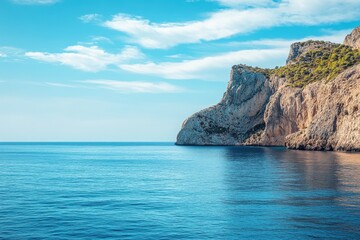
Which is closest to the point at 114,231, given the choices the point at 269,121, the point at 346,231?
the point at 346,231

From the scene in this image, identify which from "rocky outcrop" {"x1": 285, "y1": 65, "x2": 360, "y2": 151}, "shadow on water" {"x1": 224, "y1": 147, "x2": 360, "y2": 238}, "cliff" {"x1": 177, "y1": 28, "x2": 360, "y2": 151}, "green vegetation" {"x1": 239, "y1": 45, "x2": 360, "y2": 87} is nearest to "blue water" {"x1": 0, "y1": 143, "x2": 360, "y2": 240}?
"shadow on water" {"x1": 224, "y1": 147, "x2": 360, "y2": 238}

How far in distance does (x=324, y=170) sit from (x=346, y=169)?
3.81 m

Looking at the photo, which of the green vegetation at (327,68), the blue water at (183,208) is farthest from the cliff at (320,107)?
the blue water at (183,208)

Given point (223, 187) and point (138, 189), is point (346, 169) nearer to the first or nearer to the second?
point (223, 187)

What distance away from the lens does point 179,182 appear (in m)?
62.0

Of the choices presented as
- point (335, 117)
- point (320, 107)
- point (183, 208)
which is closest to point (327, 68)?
point (320, 107)

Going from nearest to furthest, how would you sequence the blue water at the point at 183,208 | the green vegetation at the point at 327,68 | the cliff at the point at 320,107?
1. the blue water at the point at 183,208
2. the cliff at the point at 320,107
3. the green vegetation at the point at 327,68

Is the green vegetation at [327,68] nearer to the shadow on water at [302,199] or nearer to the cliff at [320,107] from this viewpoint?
the cliff at [320,107]

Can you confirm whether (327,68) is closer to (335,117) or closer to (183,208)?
(335,117)

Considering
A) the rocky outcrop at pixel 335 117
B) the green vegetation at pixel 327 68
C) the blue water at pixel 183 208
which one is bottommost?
the blue water at pixel 183 208

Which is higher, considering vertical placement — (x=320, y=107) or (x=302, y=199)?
(x=320, y=107)

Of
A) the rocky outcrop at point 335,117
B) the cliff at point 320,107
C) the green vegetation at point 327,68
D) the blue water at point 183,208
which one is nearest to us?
the blue water at point 183,208

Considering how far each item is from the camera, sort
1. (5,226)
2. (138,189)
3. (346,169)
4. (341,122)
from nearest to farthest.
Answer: (5,226), (138,189), (346,169), (341,122)

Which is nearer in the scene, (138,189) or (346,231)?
(346,231)
